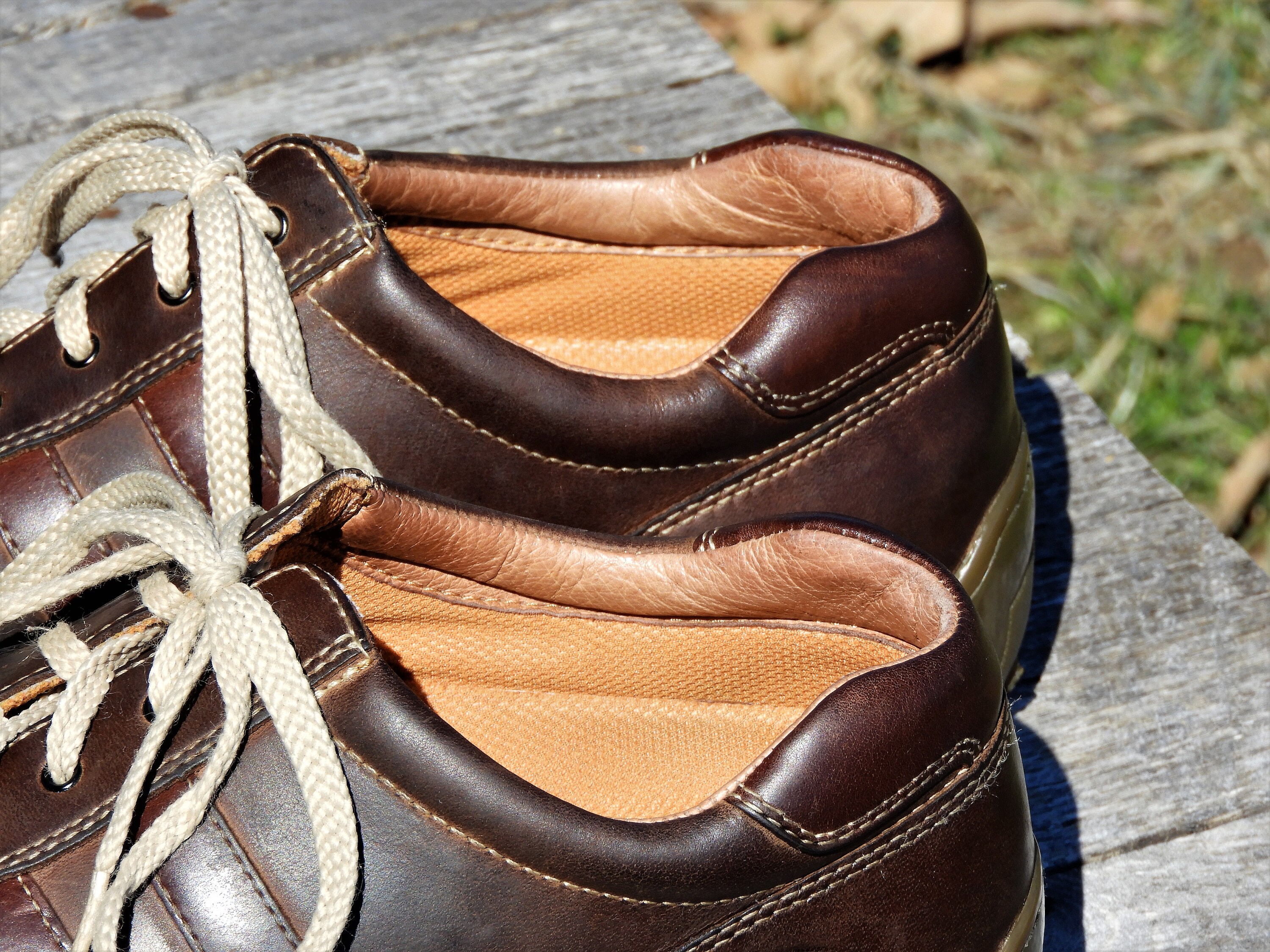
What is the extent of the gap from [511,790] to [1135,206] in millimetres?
2621

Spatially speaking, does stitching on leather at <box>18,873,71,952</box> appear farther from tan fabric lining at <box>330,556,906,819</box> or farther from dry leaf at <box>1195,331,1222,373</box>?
dry leaf at <box>1195,331,1222,373</box>

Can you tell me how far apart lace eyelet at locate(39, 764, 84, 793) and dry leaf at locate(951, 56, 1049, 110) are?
3022 millimetres

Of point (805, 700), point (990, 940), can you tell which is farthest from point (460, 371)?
point (990, 940)

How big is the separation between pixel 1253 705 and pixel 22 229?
4.69 feet

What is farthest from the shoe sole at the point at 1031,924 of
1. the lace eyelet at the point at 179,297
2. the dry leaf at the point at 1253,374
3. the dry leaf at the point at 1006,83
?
the dry leaf at the point at 1006,83

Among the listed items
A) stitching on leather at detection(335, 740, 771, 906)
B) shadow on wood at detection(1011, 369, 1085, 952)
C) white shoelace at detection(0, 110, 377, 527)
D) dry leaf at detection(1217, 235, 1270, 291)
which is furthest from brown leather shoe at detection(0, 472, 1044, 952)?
dry leaf at detection(1217, 235, 1270, 291)

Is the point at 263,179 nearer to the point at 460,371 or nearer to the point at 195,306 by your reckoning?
the point at 195,306

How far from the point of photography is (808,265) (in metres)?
1.16

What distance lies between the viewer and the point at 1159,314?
2656mm

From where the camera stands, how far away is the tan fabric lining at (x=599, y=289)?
1.35m

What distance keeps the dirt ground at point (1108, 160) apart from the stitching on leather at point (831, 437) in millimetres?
1408

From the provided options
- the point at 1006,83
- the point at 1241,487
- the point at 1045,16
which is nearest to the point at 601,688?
the point at 1241,487

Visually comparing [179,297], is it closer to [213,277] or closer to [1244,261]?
[213,277]

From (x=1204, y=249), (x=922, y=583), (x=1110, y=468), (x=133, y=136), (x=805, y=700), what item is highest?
(x=133, y=136)
